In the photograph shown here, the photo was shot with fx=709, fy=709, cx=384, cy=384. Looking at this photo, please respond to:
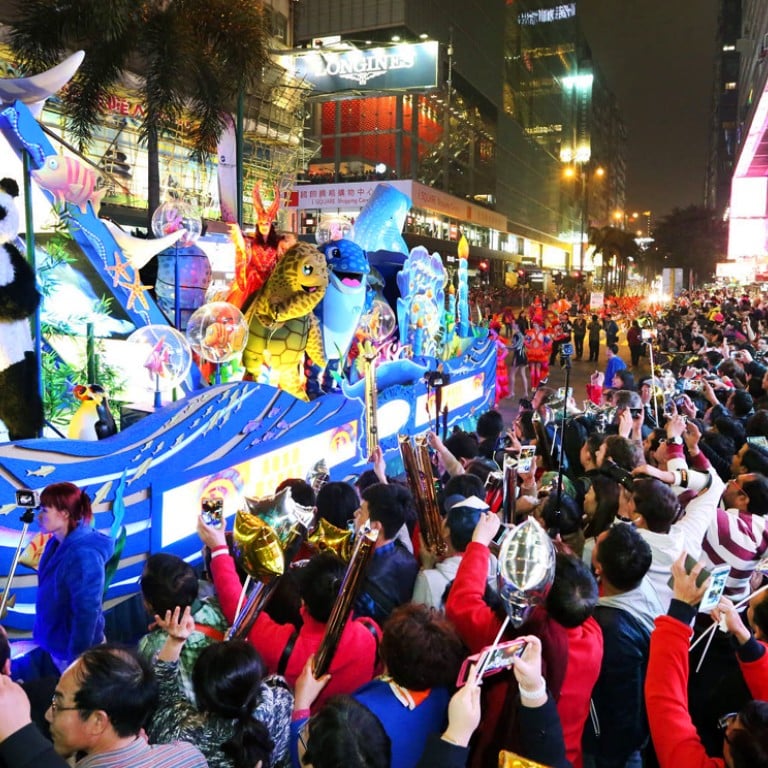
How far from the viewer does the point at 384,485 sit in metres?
3.63

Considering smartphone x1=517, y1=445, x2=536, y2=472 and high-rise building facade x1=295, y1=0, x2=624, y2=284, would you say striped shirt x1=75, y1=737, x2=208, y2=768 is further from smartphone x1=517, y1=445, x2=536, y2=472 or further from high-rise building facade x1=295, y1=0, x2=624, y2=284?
high-rise building facade x1=295, y1=0, x2=624, y2=284

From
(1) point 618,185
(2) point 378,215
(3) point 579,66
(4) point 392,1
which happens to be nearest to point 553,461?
(2) point 378,215

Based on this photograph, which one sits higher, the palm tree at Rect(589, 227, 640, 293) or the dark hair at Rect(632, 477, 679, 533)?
the palm tree at Rect(589, 227, 640, 293)

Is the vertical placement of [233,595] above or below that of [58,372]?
below

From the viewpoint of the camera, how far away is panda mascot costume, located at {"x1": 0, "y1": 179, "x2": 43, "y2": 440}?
16.1ft

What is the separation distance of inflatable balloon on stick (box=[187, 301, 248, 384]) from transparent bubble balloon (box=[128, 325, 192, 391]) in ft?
0.90

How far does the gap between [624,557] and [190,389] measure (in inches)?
178

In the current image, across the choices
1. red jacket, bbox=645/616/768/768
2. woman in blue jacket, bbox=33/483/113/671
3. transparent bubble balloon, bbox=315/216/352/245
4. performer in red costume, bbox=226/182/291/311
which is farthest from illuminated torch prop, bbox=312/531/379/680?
transparent bubble balloon, bbox=315/216/352/245

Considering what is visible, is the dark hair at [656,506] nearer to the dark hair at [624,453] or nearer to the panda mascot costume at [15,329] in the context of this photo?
the dark hair at [624,453]

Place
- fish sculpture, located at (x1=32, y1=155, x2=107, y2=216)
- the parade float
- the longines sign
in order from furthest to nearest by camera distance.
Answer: the longines sign, fish sculpture, located at (x1=32, y1=155, x2=107, y2=216), the parade float

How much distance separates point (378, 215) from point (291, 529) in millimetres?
8631

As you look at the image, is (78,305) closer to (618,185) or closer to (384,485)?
(384,485)

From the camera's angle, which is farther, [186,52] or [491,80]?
[491,80]

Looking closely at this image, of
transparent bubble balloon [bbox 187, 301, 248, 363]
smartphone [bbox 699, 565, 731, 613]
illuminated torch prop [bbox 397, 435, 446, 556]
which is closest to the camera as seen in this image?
smartphone [bbox 699, 565, 731, 613]
